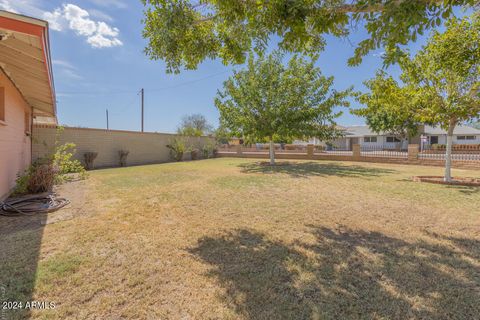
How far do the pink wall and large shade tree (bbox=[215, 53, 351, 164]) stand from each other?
9.52m

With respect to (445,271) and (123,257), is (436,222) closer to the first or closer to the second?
(445,271)

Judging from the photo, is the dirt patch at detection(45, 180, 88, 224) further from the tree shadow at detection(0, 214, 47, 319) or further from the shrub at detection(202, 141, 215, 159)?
the shrub at detection(202, 141, 215, 159)

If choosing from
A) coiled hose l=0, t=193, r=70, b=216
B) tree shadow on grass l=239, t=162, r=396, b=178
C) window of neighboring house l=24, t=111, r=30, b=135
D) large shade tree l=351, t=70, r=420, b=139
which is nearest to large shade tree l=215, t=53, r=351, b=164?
tree shadow on grass l=239, t=162, r=396, b=178

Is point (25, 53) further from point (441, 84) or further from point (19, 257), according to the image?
point (441, 84)

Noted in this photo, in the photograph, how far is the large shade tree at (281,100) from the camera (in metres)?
13.7

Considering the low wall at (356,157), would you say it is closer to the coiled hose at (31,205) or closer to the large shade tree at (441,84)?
the large shade tree at (441,84)

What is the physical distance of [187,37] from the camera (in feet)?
15.8

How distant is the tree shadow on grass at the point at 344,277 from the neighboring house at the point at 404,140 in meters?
29.8

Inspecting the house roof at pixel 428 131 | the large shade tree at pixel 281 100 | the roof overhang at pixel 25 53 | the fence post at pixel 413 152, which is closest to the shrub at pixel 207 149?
the large shade tree at pixel 281 100

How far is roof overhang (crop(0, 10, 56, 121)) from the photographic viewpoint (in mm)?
2879

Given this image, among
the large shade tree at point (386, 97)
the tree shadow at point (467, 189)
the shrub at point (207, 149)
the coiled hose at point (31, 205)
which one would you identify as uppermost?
the large shade tree at point (386, 97)

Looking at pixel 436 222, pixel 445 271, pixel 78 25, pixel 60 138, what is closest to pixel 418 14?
pixel 445 271

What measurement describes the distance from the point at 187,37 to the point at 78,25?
298 inches

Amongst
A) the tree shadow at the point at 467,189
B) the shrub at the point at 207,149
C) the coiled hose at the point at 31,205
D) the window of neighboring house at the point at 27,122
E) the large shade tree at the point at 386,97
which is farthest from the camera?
the shrub at the point at 207,149
